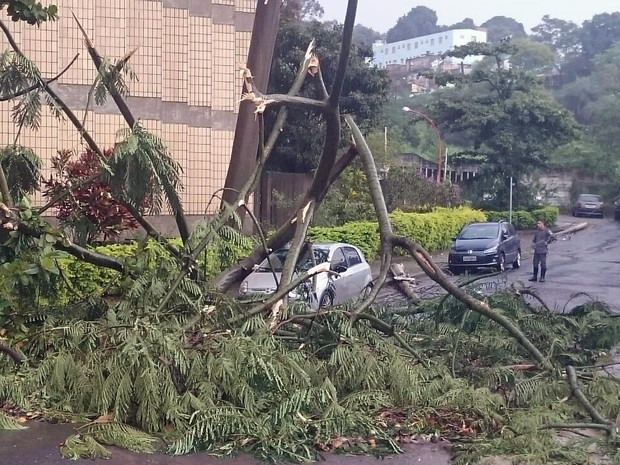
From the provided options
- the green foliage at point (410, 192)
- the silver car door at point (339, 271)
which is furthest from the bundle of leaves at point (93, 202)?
the green foliage at point (410, 192)

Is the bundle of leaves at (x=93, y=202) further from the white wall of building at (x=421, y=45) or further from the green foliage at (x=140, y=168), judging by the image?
the white wall of building at (x=421, y=45)

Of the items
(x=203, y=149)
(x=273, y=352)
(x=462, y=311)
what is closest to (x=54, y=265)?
(x=273, y=352)

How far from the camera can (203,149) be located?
64.3ft

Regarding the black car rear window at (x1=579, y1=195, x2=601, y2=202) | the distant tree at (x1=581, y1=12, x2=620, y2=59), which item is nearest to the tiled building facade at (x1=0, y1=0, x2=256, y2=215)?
the black car rear window at (x1=579, y1=195, x2=601, y2=202)

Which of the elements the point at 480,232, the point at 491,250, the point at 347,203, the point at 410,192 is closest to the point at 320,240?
the point at 347,203

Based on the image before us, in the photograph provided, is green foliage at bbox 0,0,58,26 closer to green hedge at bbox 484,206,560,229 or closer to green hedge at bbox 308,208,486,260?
green hedge at bbox 308,208,486,260

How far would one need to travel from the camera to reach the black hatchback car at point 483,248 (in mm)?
24531

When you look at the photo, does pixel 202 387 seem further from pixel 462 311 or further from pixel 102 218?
pixel 102 218

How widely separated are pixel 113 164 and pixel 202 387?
263cm

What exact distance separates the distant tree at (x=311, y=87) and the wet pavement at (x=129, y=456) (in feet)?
63.5

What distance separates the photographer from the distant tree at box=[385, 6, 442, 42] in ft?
465

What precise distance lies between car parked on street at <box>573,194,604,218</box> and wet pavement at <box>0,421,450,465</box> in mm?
48896

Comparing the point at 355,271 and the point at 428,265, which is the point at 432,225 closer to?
the point at 355,271

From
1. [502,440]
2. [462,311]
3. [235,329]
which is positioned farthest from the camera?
[462,311]
